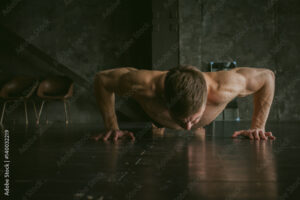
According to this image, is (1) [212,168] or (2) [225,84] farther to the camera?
(2) [225,84]

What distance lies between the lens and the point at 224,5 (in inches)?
226

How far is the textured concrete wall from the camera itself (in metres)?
5.55

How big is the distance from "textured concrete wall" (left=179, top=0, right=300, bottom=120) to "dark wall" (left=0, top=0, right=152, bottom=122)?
1.37 metres

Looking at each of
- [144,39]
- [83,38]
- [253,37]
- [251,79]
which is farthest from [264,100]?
[83,38]

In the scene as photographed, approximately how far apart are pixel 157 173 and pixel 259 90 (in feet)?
5.09

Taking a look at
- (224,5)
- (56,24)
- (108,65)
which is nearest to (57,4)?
(56,24)

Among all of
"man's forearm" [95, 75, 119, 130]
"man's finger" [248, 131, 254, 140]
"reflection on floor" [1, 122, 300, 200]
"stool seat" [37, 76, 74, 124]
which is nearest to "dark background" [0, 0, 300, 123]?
"stool seat" [37, 76, 74, 124]

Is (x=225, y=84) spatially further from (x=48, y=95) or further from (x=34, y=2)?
(x=34, y=2)

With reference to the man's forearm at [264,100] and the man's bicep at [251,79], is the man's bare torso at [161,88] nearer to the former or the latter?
the man's bicep at [251,79]

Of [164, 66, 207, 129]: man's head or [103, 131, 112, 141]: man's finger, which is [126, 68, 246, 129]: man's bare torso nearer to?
[164, 66, 207, 129]: man's head

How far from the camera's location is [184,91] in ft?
5.38

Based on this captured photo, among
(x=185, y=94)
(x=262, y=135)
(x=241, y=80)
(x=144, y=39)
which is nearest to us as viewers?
(x=185, y=94)

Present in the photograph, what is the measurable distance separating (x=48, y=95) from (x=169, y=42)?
9.36ft

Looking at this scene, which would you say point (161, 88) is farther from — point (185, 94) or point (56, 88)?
point (56, 88)
